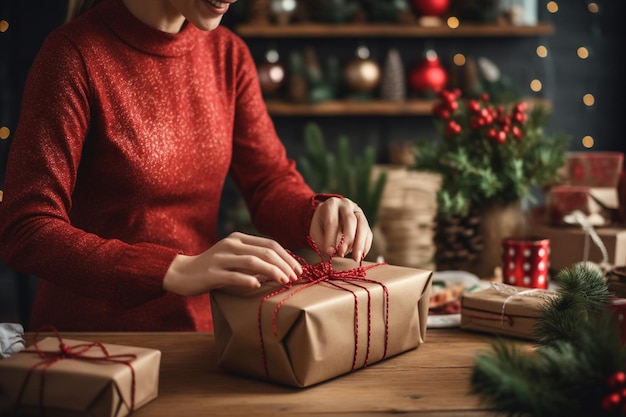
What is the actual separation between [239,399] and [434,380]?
0.78ft

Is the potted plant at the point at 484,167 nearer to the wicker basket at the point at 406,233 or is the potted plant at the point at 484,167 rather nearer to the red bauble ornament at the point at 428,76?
the wicker basket at the point at 406,233

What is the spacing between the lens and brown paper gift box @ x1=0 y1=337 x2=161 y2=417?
77 cm

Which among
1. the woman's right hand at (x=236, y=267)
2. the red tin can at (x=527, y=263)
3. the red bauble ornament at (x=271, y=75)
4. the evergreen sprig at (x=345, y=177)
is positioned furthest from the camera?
the red bauble ornament at (x=271, y=75)

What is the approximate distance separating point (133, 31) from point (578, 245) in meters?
1.01

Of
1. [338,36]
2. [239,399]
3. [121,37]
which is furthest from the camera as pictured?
[338,36]

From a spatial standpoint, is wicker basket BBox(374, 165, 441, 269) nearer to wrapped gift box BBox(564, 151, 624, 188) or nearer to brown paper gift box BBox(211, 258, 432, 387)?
wrapped gift box BBox(564, 151, 624, 188)

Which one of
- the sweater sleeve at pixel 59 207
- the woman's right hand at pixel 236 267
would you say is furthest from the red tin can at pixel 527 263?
the sweater sleeve at pixel 59 207

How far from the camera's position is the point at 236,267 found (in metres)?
0.93

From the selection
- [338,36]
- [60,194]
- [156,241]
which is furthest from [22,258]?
[338,36]

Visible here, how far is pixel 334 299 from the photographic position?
2.95 feet

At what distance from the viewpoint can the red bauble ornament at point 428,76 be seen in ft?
12.2

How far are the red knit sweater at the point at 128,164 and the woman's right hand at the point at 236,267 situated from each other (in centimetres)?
6

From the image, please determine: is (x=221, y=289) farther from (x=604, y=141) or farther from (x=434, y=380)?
(x=604, y=141)

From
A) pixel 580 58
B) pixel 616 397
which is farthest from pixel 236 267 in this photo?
pixel 580 58
